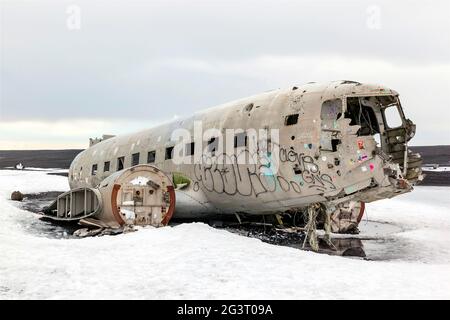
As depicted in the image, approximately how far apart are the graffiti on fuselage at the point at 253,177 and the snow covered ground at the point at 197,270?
6.95ft

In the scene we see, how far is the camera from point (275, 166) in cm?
1591

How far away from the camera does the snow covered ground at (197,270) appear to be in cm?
944

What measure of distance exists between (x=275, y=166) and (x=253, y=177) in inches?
46.3

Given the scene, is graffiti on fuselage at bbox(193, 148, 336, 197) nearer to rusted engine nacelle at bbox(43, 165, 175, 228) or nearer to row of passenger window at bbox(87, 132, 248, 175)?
row of passenger window at bbox(87, 132, 248, 175)

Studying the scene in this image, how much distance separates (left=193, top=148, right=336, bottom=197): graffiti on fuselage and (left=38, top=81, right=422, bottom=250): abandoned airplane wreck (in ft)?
0.12

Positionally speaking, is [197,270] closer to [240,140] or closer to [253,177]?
[253,177]

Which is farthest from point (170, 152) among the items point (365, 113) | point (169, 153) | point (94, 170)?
point (365, 113)

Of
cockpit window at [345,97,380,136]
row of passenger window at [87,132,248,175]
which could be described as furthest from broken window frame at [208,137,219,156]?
cockpit window at [345,97,380,136]

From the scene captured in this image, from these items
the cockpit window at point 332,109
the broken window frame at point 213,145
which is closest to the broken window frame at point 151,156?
the broken window frame at point 213,145

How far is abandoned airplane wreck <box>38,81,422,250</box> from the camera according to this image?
47.9ft

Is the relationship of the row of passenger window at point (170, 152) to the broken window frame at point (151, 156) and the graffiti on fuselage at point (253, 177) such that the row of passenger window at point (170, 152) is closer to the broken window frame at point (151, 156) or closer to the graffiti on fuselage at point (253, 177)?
the broken window frame at point (151, 156)

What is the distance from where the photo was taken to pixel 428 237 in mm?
18656

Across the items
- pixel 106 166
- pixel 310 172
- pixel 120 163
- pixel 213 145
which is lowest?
pixel 310 172
